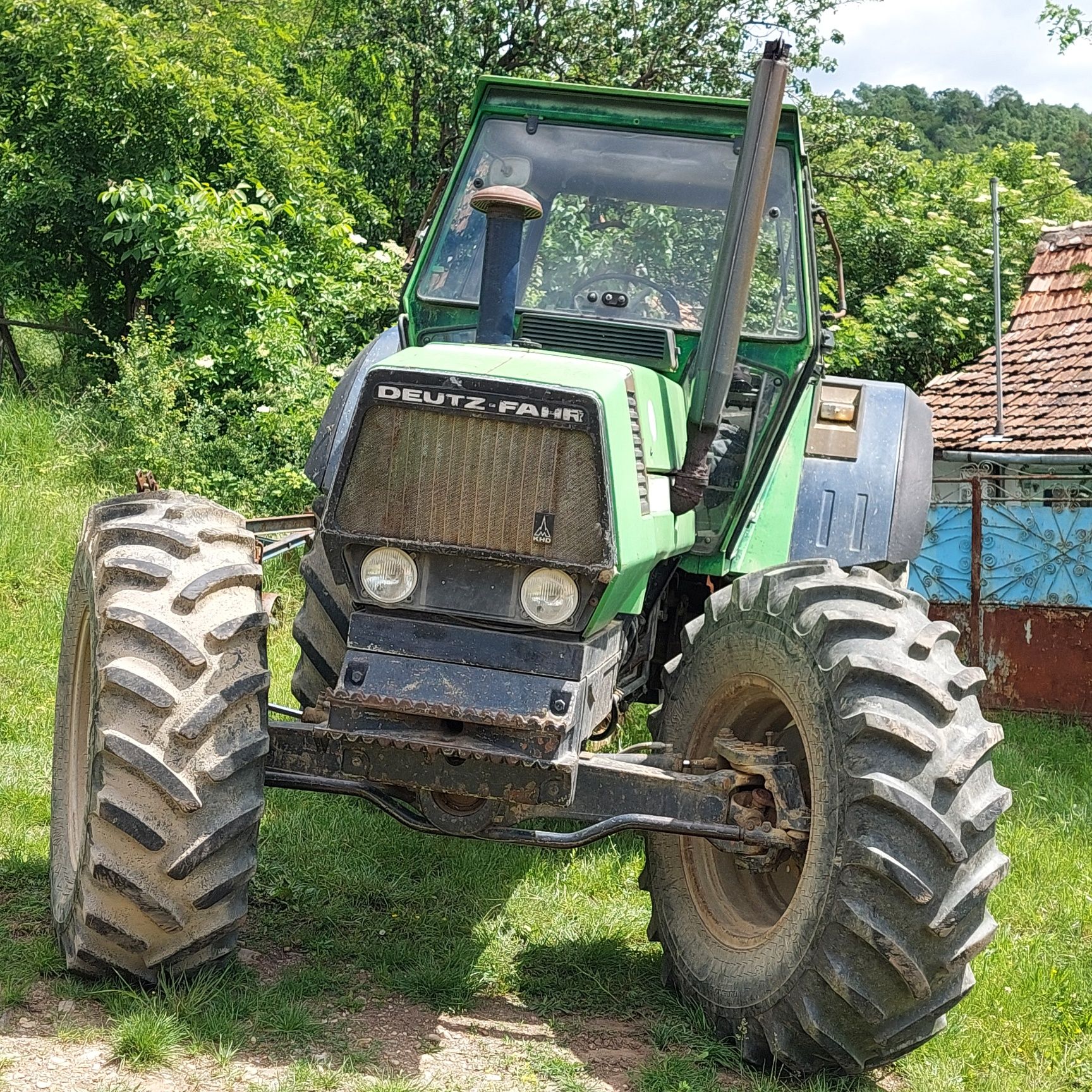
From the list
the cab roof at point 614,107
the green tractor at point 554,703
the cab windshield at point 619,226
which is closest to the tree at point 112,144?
the cab roof at point 614,107

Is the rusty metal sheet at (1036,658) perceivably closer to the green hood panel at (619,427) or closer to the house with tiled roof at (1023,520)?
the house with tiled roof at (1023,520)

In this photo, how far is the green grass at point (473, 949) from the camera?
157 inches

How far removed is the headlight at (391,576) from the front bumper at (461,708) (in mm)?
67

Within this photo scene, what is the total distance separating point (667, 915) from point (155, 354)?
8.20m

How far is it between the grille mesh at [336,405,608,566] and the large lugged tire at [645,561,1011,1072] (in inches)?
27.0

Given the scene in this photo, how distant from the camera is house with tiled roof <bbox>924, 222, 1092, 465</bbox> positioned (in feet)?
38.4

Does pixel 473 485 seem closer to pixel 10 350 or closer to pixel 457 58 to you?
pixel 10 350

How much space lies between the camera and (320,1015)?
163 inches

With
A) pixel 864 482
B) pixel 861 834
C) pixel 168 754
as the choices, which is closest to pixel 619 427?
pixel 861 834

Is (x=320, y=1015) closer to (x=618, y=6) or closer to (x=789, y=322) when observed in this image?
(x=789, y=322)

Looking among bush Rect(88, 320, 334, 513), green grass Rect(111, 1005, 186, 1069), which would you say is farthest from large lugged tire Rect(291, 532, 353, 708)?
bush Rect(88, 320, 334, 513)

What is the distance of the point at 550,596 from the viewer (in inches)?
157

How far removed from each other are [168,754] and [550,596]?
3.72 ft

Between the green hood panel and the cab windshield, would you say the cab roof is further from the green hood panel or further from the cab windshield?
the green hood panel
